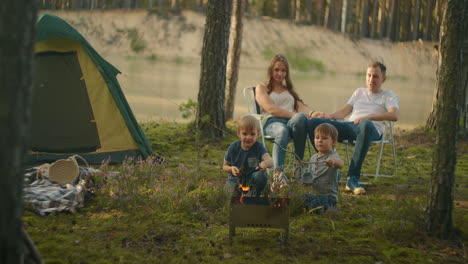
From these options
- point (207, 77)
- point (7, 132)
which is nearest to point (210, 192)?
point (7, 132)

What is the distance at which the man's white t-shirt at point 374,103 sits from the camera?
529 centimetres

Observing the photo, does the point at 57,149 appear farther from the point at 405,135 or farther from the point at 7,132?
the point at 405,135

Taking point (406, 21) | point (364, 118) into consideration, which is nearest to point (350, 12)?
point (406, 21)

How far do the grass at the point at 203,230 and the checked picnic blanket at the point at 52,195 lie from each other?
0.23 feet

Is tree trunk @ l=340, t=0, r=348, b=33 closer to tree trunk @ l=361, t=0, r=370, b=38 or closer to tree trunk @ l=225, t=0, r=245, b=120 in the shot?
tree trunk @ l=361, t=0, r=370, b=38

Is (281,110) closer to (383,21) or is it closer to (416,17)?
(416,17)

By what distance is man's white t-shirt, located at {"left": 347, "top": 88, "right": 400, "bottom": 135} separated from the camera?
5289 millimetres

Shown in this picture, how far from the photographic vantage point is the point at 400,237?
352 centimetres

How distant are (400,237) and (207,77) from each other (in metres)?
4.15

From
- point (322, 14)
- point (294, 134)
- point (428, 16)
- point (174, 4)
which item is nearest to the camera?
point (294, 134)

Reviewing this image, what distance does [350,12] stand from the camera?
27953 mm

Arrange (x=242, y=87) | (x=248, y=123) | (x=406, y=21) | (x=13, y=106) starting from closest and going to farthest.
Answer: (x=13, y=106) → (x=248, y=123) → (x=242, y=87) → (x=406, y=21)

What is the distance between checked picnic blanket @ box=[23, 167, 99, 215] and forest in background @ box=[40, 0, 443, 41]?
2301cm

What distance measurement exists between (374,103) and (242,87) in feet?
53.7
